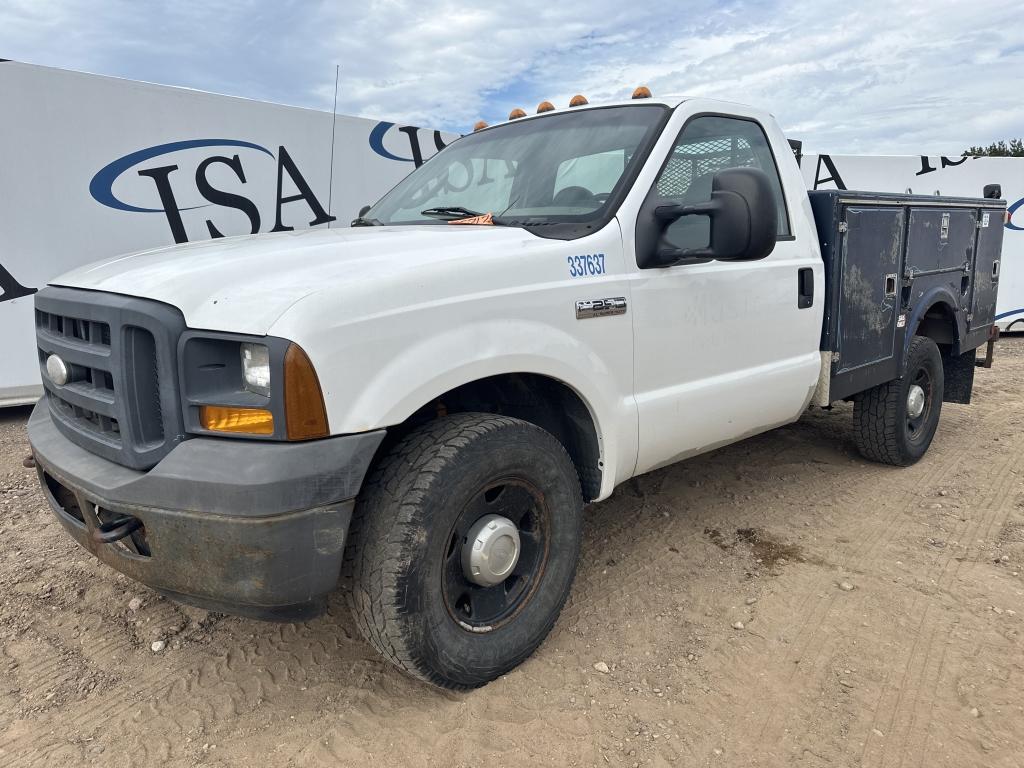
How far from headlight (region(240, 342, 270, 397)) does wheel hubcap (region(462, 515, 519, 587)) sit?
0.83m

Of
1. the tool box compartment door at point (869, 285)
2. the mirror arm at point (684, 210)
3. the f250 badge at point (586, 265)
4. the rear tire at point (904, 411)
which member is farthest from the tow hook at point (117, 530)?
the rear tire at point (904, 411)

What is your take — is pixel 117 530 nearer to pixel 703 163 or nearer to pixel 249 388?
pixel 249 388

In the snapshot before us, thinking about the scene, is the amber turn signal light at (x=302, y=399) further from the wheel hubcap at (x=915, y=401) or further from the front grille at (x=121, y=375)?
the wheel hubcap at (x=915, y=401)

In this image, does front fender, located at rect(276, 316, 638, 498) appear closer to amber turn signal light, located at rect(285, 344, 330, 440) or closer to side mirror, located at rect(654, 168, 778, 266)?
amber turn signal light, located at rect(285, 344, 330, 440)

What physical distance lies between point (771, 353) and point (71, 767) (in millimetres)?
3103

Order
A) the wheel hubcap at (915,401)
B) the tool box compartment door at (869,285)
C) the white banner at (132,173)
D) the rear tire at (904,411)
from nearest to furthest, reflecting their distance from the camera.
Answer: the tool box compartment door at (869,285) → the rear tire at (904,411) → the wheel hubcap at (915,401) → the white banner at (132,173)

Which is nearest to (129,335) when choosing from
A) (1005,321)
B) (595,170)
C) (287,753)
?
(287,753)

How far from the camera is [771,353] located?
3.46 meters

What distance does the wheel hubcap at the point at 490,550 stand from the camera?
7.73ft

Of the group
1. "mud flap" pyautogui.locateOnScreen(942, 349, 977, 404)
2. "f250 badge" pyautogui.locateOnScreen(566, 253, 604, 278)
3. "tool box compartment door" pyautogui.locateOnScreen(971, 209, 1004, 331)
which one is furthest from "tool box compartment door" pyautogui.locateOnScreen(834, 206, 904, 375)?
"f250 badge" pyautogui.locateOnScreen(566, 253, 604, 278)

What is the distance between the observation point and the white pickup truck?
1947 millimetres

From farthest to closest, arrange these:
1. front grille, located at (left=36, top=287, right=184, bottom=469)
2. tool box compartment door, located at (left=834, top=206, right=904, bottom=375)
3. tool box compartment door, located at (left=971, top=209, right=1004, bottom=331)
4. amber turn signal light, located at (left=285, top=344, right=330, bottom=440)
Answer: tool box compartment door, located at (left=971, top=209, right=1004, bottom=331)
tool box compartment door, located at (left=834, top=206, right=904, bottom=375)
front grille, located at (left=36, top=287, right=184, bottom=469)
amber turn signal light, located at (left=285, top=344, right=330, bottom=440)

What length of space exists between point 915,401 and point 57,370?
4772mm

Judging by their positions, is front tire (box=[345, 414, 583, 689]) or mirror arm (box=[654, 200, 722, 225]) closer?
front tire (box=[345, 414, 583, 689])
